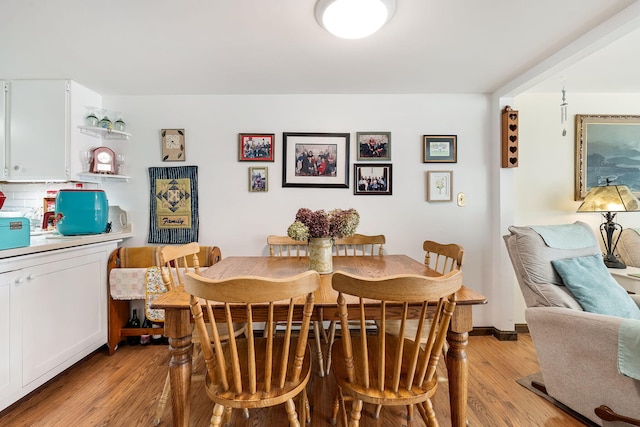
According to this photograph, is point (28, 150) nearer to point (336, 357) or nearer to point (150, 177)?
point (150, 177)

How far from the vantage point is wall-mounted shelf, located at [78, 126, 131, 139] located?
2412 mm

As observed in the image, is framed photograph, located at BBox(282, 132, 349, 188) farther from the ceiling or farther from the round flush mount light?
the round flush mount light

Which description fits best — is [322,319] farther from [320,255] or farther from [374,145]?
[374,145]

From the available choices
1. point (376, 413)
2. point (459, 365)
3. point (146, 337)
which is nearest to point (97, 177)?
point (146, 337)

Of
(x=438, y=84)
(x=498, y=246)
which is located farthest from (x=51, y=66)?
(x=498, y=246)

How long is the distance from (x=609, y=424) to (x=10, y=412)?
3.26 metres

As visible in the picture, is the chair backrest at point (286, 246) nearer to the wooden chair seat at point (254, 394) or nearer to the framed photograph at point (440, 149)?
the wooden chair seat at point (254, 394)

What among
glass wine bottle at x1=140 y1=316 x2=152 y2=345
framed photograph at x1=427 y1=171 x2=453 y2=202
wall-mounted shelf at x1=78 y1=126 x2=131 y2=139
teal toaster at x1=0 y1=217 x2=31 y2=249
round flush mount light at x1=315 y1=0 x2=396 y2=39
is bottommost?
glass wine bottle at x1=140 y1=316 x2=152 y2=345

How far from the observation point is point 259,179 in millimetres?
2654

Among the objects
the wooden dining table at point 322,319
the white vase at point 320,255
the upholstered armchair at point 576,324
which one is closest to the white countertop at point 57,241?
the wooden dining table at point 322,319

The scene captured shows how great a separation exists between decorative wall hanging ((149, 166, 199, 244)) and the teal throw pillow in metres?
2.84

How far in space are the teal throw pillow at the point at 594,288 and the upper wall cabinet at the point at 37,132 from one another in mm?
3659

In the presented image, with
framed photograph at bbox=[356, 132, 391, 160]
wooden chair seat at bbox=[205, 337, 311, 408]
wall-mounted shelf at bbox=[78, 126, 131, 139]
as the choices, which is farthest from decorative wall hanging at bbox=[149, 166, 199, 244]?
wooden chair seat at bbox=[205, 337, 311, 408]

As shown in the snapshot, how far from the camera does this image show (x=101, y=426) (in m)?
1.57
